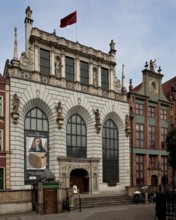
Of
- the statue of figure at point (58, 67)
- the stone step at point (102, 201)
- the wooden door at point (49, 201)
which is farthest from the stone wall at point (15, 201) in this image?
the statue of figure at point (58, 67)

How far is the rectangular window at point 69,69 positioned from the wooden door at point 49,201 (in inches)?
561

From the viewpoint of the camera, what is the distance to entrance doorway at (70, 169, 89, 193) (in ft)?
129

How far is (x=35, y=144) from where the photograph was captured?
35719 millimetres

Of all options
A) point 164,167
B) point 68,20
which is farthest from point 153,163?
point 68,20

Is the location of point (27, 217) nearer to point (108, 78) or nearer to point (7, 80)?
point (7, 80)

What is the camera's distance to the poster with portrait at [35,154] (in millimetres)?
35000

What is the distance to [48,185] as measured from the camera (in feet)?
95.9

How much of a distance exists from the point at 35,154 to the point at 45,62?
9.79 metres

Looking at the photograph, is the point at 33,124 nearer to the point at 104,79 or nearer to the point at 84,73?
the point at 84,73

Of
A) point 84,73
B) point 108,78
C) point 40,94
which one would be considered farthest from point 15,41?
point 108,78

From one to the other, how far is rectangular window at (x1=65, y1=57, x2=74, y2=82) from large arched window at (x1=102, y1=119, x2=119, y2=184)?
23.6ft

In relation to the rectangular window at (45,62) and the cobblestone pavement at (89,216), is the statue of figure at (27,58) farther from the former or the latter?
the cobblestone pavement at (89,216)

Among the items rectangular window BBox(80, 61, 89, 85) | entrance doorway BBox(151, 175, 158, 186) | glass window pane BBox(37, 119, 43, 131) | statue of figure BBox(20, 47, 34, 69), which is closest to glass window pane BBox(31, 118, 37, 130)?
glass window pane BBox(37, 119, 43, 131)

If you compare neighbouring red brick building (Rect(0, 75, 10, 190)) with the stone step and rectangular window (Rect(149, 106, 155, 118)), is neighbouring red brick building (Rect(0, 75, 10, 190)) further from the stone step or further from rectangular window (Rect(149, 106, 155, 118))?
rectangular window (Rect(149, 106, 155, 118))
